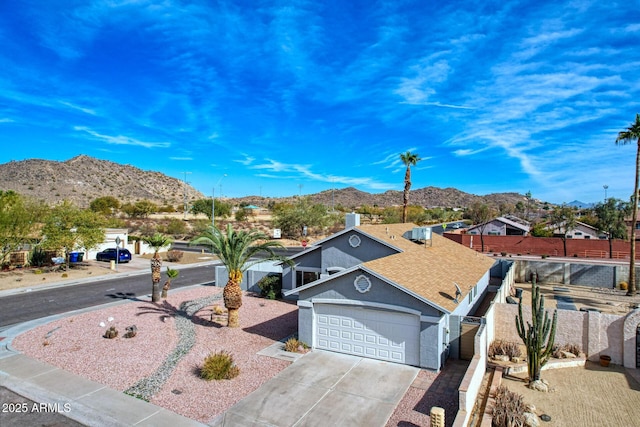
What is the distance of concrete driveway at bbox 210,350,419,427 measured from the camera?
10930 millimetres

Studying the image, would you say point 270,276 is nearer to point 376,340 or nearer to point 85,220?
point 376,340

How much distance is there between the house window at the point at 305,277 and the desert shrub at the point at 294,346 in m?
8.23

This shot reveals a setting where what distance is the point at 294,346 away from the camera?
16219 millimetres

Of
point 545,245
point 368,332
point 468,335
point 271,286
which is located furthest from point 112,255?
point 545,245

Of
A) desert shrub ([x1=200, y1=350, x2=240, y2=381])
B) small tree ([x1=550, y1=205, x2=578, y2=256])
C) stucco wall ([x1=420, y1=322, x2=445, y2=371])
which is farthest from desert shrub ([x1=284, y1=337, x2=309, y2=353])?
small tree ([x1=550, y1=205, x2=578, y2=256])

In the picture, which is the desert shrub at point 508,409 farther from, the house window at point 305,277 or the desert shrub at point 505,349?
the house window at point 305,277

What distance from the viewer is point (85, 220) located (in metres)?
34.7

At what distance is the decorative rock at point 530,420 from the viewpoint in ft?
35.8

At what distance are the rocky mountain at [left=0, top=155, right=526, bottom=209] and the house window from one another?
80.2 m

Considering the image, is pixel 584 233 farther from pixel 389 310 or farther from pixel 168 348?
pixel 168 348

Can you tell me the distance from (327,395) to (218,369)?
382 cm

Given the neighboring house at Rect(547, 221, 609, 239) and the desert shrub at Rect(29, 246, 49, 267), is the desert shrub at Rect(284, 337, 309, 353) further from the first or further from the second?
the neighboring house at Rect(547, 221, 609, 239)

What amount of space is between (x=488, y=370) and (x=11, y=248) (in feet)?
118

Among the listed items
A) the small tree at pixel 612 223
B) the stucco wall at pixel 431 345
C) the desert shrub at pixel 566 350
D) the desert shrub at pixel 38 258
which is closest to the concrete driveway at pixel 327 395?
the stucco wall at pixel 431 345
